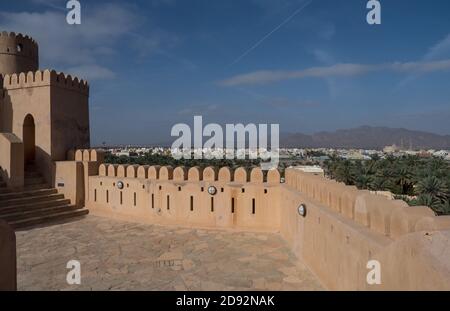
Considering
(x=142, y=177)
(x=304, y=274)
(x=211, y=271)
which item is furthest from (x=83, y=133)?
(x=304, y=274)

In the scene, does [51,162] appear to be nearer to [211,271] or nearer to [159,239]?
[159,239]

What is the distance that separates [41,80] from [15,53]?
10.8ft

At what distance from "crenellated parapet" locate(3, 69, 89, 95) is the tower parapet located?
1336 millimetres

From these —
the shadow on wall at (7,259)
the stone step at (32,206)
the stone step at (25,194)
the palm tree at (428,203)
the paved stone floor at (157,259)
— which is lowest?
the palm tree at (428,203)

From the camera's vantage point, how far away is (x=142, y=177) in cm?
997

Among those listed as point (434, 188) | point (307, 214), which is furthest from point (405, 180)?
point (307, 214)

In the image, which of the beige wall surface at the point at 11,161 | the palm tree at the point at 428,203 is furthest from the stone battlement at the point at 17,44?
the palm tree at the point at 428,203

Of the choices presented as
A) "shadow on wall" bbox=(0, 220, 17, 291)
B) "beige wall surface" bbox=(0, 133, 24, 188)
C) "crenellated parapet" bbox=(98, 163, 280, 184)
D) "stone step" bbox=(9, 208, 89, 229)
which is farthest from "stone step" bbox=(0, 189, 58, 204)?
"shadow on wall" bbox=(0, 220, 17, 291)

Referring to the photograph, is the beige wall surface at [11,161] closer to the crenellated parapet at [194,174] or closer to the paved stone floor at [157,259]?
the paved stone floor at [157,259]

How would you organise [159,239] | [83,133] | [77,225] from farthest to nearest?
[83,133]
[77,225]
[159,239]

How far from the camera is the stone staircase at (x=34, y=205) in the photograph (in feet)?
30.1

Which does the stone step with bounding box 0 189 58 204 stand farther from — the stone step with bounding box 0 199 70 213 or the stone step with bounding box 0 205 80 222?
the stone step with bounding box 0 205 80 222

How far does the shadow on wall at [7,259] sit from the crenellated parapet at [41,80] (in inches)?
377
